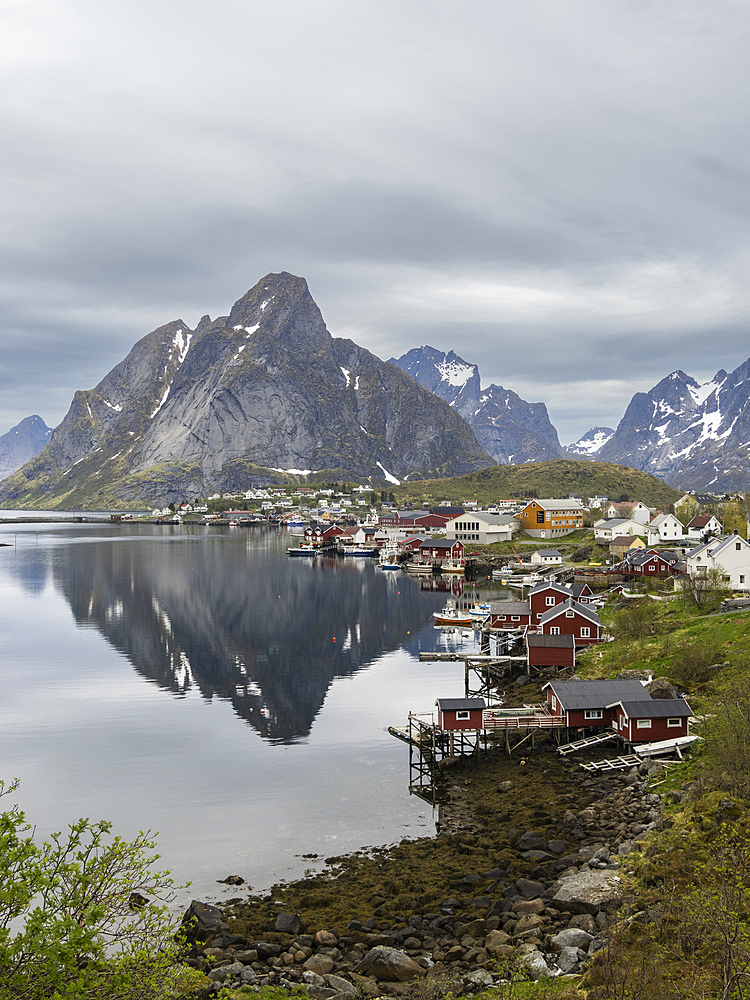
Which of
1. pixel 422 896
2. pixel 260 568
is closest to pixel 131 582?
pixel 260 568

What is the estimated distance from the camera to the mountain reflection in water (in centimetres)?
5600

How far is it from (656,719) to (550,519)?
115 meters

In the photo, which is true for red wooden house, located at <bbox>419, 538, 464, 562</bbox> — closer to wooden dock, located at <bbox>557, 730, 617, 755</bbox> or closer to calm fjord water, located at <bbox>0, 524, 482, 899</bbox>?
calm fjord water, located at <bbox>0, 524, 482, 899</bbox>

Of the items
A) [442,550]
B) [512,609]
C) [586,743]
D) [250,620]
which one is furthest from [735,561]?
[442,550]

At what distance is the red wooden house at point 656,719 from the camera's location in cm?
3566

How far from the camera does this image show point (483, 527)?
483ft

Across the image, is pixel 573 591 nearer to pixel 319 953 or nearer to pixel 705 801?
pixel 705 801

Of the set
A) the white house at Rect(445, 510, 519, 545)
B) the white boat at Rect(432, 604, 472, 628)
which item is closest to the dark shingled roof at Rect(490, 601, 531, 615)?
the white boat at Rect(432, 604, 472, 628)

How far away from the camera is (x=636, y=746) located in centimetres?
3616

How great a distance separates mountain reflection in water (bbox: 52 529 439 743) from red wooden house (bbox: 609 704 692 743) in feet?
62.9

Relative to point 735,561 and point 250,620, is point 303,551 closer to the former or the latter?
point 250,620

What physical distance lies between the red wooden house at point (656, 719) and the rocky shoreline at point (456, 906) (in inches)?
109

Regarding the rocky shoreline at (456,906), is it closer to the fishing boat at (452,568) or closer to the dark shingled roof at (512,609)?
the dark shingled roof at (512,609)

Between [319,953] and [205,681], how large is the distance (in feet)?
127
